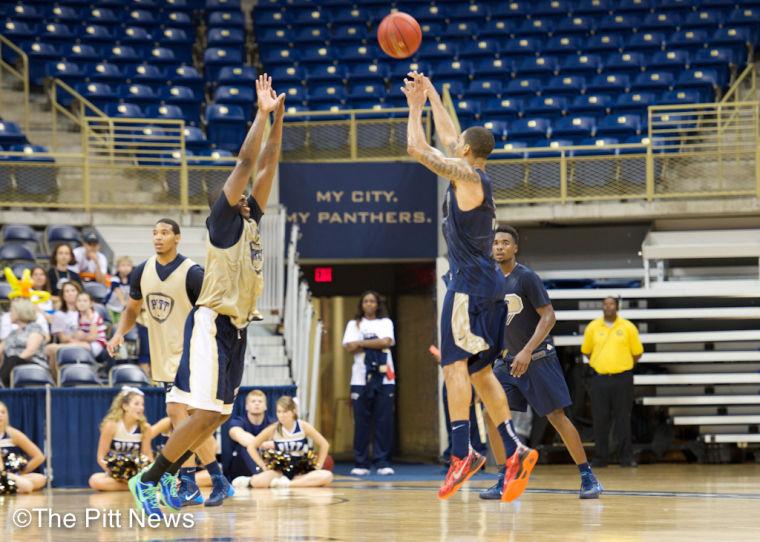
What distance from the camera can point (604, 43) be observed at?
2052 centimetres

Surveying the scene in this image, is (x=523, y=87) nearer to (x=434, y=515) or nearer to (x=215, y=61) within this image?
(x=215, y=61)

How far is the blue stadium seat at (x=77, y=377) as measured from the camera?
Answer: 12.2 metres

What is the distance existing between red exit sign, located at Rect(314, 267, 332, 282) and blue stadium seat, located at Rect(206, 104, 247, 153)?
224 cm

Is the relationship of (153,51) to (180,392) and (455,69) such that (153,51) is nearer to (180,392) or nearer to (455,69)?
(455,69)

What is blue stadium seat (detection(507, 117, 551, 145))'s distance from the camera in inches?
713

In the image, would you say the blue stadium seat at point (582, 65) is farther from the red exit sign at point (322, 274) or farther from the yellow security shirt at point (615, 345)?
the yellow security shirt at point (615, 345)

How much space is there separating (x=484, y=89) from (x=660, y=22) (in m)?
3.74

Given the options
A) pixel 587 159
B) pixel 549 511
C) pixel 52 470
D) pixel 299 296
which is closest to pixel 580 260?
pixel 587 159

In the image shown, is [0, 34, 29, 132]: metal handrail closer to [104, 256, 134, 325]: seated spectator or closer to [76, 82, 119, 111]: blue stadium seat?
[76, 82, 119, 111]: blue stadium seat

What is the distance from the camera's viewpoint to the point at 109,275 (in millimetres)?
15102

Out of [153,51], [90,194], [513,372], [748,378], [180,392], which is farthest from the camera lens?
[153,51]

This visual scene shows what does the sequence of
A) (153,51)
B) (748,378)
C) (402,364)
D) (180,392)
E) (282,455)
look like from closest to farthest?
(180,392), (282,455), (748,378), (402,364), (153,51)

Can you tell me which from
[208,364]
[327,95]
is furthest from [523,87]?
[208,364]

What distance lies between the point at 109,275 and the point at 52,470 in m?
3.84
